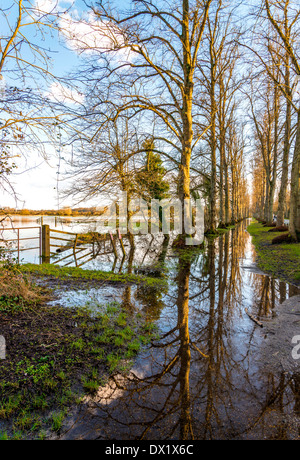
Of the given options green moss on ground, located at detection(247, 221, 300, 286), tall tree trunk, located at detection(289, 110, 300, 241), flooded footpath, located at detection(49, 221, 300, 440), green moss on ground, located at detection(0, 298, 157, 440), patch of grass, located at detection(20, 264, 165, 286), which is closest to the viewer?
flooded footpath, located at detection(49, 221, 300, 440)

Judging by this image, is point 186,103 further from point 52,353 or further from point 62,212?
point 52,353

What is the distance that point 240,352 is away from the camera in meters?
3.41

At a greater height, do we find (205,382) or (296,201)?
(296,201)

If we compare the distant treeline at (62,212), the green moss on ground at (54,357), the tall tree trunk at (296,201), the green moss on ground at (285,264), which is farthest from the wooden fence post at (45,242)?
the tall tree trunk at (296,201)

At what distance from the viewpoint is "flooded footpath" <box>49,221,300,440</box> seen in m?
2.15

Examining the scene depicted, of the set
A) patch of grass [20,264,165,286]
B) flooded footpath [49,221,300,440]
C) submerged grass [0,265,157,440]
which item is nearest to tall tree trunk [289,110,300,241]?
flooded footpath [49,221,300,440]

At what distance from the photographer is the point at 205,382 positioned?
2.75m

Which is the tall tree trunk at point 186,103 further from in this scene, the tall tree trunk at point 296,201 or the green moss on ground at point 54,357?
the green moss on ground at point 54,357

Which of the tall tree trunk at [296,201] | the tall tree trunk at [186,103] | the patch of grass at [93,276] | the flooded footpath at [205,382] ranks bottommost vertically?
the flooded footpath at [205,382]

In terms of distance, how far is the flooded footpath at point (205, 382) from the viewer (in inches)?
84.7

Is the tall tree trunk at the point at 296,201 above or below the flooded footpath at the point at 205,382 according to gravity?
above

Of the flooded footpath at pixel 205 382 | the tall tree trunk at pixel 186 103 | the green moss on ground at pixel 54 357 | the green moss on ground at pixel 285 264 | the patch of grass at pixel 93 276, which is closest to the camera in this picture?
the flooded footpath at pixel 205 382

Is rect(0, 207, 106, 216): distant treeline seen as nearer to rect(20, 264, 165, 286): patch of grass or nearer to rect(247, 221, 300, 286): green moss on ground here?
rect(20, 264, 165, 286): patch of grass

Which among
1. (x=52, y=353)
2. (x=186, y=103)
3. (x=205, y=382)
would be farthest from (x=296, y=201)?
(x=52, y=353)
